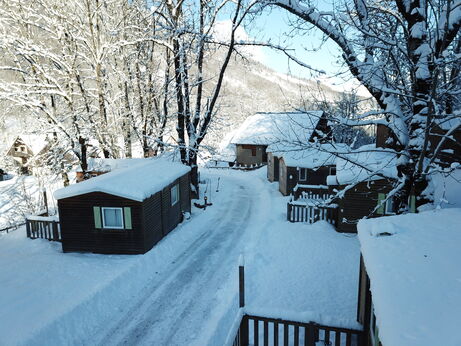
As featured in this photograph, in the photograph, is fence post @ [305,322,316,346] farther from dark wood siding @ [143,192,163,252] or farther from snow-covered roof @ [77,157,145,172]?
snow-covered roof @ [77,157,145,172]

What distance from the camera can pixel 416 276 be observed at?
4.60m

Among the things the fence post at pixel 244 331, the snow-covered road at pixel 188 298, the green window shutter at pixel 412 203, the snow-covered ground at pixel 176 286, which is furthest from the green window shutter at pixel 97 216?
the green window shutter at pixel 412 203

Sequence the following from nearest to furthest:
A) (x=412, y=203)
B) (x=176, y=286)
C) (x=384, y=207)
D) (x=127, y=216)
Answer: (x=412, y=203) < (x=176, y=286) < (x=127, y=216) < (x=384, y=207)

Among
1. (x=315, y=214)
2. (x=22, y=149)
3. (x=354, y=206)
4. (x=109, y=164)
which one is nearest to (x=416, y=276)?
(x=354, y=206)

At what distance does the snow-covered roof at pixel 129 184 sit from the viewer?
13.4 metres

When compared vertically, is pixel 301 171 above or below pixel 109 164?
below

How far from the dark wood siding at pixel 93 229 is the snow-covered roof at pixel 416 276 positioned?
31.4 ft

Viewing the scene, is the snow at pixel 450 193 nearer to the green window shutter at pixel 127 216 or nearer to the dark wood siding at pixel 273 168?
the green window shutter at pixel 127 216

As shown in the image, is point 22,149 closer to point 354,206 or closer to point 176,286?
point 176,286

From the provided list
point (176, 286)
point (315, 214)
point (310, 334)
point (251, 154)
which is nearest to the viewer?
point (310, 334)

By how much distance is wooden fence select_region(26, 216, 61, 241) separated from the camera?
1547 cm

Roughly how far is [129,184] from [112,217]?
5.05 feet

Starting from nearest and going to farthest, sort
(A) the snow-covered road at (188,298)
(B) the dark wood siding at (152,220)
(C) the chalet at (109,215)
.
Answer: (A) the snow-covered road at (188,298)
(C) the chalet at (109,215)
(B) the dark wood siding at (152,220)

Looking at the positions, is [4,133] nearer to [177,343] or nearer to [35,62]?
[35,62]
